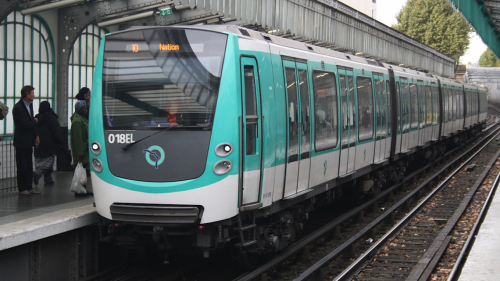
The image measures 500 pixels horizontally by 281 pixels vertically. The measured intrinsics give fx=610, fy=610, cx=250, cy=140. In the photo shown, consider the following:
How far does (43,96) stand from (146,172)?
6.60 m

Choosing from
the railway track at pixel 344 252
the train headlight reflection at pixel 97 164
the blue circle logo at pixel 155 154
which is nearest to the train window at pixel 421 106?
the railway track at pixel 344 252

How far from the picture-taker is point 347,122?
34.7 ft

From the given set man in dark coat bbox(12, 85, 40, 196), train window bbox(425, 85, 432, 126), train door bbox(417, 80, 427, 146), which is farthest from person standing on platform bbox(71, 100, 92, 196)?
train window bbox(425, 85, 432, 126)

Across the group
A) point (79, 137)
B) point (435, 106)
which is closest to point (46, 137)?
point (79, 137)

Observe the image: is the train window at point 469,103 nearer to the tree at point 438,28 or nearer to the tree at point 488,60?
the tree at point 438,28

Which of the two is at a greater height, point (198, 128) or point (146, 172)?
point (198, 128)

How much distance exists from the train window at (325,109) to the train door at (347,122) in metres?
0.46

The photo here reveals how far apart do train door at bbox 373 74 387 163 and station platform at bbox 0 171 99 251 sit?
617 centimetres

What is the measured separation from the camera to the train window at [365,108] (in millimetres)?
11461

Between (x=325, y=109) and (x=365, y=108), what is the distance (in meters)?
2.70

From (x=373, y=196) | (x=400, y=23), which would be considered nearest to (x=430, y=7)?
(x=400, y=23)

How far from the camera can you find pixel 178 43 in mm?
6930

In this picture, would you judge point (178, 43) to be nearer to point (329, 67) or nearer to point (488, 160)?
point (329, 67)

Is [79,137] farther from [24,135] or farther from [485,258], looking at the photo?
[485,258]
